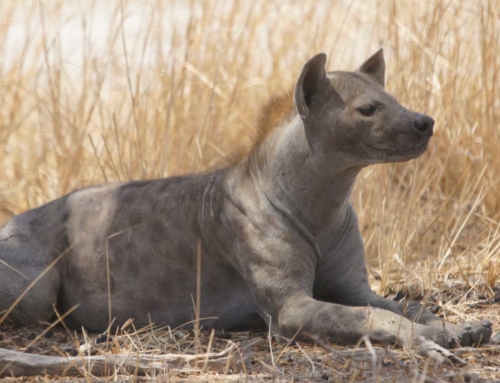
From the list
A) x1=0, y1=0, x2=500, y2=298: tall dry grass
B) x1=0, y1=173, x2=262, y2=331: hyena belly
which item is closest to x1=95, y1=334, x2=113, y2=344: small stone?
x1=0, y1=173, x2=262, y2=331: hyena belly

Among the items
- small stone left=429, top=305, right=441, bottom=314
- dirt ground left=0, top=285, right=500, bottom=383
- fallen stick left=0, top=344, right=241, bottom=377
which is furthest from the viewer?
small stone left=429, top=305, right=441, bottom=314

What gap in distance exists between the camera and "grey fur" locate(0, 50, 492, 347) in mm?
4594

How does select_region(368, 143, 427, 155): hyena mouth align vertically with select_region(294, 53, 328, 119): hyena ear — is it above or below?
below

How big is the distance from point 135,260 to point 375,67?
1.62m

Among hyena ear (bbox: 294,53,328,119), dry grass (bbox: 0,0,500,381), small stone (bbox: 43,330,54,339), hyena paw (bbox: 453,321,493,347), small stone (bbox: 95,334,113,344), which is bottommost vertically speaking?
small stone (bbox: 43,330,54,339)

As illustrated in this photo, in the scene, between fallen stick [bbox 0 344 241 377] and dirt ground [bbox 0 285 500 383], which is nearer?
dirt ground [bbox 0 285 500 383]

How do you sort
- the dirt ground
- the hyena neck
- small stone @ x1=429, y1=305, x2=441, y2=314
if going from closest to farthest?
the dirt ground
the hyena neck
small stone @ x1=429, y1=305, x2=441, y2=314

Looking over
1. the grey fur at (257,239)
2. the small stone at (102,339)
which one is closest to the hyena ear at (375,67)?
the grey fur at (257,239)

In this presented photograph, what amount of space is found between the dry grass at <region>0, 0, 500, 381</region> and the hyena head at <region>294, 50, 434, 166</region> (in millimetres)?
679

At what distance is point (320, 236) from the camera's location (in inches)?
196

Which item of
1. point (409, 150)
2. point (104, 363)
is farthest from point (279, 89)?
point (104, 363)

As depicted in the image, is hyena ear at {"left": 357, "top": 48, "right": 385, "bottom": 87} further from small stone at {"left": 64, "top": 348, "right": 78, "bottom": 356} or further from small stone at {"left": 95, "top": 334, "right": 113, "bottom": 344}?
small stone at {"left": 64, "top": 348, "right": 78, "bottom": 356}

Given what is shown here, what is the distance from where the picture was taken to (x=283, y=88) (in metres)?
7.77

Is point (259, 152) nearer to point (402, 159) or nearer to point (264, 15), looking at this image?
point (402, 159)
